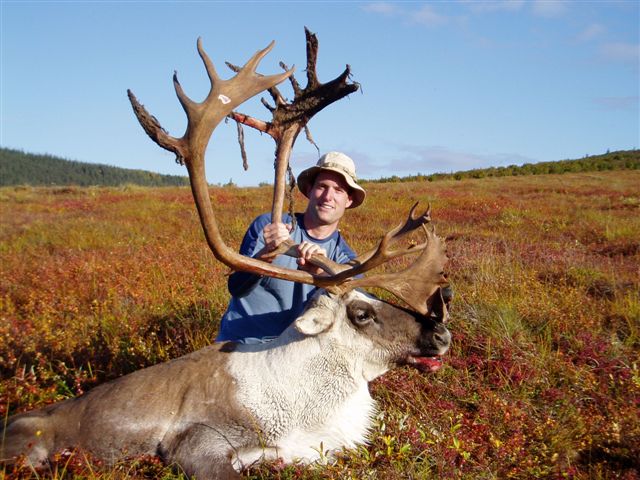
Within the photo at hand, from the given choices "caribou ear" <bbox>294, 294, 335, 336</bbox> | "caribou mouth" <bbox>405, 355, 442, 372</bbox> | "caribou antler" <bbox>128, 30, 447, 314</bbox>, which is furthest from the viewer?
"caribou mouth" <bbox>405, 355, 442, 372</bbox>

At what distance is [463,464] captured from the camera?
10.8 feet

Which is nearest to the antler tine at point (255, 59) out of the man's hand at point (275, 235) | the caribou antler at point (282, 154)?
the caribou antler at point (282, 154)

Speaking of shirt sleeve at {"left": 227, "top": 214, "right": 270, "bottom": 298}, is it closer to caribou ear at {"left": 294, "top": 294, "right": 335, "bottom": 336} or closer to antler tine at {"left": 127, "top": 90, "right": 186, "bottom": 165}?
caribou ear at {"left": 294, "top": 294, "right": 335, "bottom": 336}

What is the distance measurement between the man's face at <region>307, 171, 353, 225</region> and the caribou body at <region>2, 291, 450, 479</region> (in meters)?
1.16

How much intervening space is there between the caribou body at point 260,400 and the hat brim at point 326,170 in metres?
1.30

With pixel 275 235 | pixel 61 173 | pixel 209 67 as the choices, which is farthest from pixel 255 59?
pixel 61 173

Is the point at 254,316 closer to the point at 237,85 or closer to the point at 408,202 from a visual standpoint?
the point at 237,85

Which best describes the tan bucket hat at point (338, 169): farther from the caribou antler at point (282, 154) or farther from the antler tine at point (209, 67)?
the antler tine at point (209, 67)

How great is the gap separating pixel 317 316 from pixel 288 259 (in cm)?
104

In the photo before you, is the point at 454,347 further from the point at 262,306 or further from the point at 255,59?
the point at 255,59

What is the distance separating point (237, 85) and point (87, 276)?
→ 4.92m

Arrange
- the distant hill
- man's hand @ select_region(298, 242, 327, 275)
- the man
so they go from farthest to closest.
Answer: the distant hill
the man
man's hand @ select_region(298, 242, 327, 275)

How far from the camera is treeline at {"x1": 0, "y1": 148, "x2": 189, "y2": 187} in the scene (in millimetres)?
113250

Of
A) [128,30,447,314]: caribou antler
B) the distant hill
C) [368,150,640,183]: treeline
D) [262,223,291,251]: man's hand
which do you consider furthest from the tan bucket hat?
the distant hill
